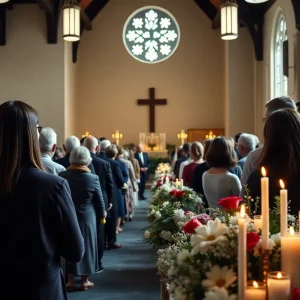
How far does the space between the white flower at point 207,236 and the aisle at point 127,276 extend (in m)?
3.87

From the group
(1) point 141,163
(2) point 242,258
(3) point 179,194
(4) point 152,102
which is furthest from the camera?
(4) point 152,102

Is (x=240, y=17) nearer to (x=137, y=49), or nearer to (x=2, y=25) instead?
(x=137, y=49)

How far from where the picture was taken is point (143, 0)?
19406 millimetres

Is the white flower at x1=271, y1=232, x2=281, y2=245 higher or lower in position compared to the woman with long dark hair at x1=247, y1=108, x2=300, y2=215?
lower

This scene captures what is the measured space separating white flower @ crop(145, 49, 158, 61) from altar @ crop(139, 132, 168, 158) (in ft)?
8.41

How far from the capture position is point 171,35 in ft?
64.3

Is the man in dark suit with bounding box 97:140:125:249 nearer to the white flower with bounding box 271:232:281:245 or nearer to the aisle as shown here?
the aisle

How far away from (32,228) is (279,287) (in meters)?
1.14

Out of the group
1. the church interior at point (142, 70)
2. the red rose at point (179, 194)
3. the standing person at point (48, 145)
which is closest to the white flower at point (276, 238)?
the standing person at point (48, 145)

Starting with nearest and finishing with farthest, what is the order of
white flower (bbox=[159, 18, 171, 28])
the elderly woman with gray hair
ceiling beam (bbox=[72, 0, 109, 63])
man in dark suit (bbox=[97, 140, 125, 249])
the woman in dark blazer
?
the woman in dark blazer → the elderly woman with gray hair → man in dark suit (bbox=[97, 140, 125, 249]) → ceiling beam (bbox=[72, 0, 109, 63]) → white flower (bbox=[159, 18, 171, 28])

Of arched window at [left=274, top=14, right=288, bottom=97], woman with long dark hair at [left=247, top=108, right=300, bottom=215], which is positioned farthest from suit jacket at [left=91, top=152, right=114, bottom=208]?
arched window at [left=274, top=14, right=288, bottom=97]

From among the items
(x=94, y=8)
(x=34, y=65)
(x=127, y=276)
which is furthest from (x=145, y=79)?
(x=127, y=276)

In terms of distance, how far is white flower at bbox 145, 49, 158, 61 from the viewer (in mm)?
19703

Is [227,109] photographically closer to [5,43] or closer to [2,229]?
[5,43]
